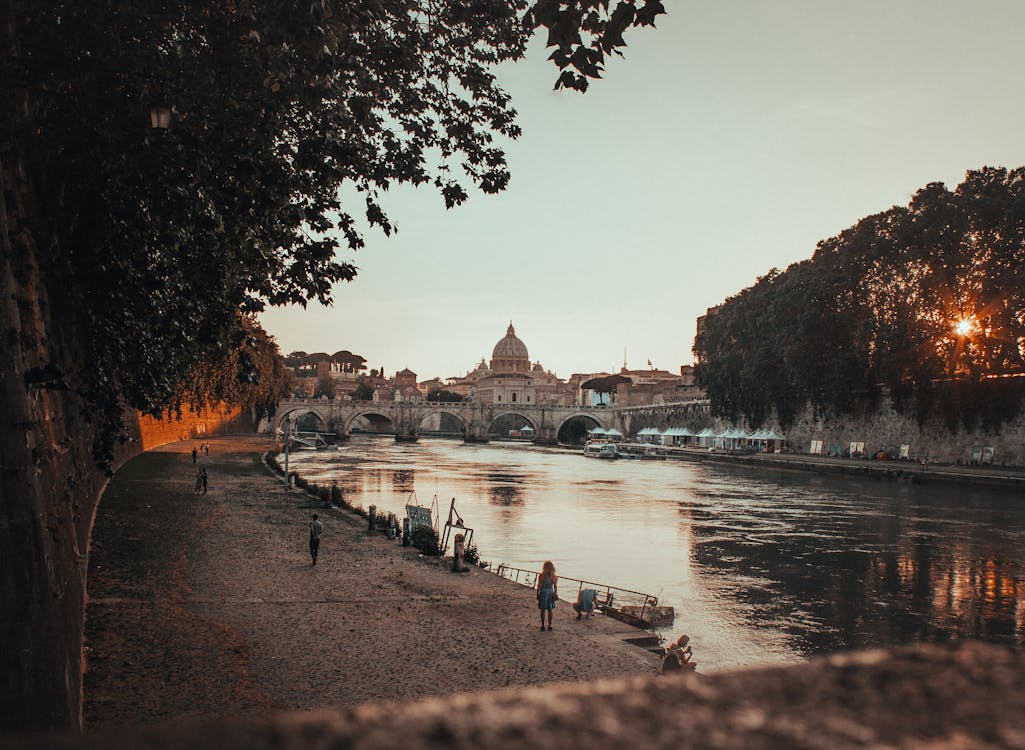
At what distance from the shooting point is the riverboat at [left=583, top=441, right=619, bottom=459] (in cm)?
7438

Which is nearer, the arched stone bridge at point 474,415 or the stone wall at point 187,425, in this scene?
the stone wall at point 187,425

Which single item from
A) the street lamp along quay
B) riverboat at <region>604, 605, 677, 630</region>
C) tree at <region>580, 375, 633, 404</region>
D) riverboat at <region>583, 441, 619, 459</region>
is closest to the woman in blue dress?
riverboat at <region>604, 605, 677, 630</region>

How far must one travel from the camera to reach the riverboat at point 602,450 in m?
74.4

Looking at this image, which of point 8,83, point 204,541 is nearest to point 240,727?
point 8,83

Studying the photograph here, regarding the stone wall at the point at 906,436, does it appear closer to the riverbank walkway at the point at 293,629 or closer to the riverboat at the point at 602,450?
the riverboat at the point at 602,450

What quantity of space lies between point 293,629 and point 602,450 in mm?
64879

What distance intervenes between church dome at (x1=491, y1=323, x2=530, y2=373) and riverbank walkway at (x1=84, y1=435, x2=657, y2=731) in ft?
551

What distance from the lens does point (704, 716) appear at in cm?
85

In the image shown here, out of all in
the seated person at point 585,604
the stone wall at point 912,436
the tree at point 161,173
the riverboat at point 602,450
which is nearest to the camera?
the tree at point 161,173

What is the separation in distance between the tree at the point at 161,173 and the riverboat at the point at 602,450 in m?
64.3

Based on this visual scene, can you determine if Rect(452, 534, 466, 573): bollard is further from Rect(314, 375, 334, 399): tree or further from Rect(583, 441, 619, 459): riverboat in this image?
Rect(314, 375, 334, 399): tree

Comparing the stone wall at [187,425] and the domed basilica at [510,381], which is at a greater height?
the domed basilica at [510,381]

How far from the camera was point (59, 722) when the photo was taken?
5387 mm

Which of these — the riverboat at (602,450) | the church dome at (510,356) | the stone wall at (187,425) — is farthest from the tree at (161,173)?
the church dome at (510,356)
